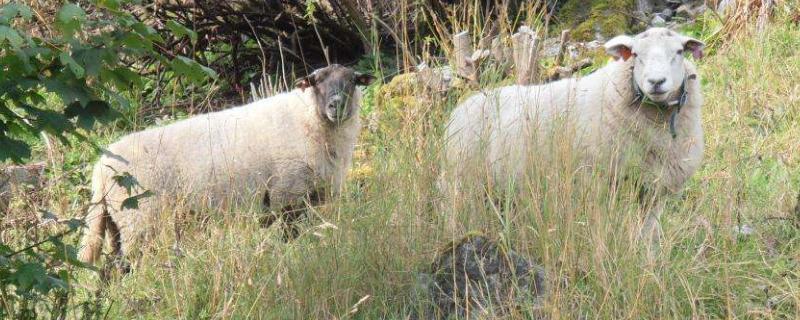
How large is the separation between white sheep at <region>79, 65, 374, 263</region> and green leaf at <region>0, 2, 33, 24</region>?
344 centimetres

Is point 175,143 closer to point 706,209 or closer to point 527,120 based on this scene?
point 527,120

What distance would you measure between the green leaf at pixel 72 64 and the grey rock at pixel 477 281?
1.51 meters

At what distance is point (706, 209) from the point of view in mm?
4773

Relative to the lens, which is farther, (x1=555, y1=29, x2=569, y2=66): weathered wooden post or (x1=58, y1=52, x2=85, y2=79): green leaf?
(x1=555, y1=29, x2=569, y2=66): weathered wooden post

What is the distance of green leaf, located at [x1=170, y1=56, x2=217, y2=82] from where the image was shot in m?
3.57

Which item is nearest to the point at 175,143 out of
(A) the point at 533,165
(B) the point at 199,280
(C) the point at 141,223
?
(C) the point at 141,223

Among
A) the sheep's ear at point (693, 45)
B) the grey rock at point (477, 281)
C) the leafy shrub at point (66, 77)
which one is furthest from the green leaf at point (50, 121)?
the sheep's ear at point (693, 45)

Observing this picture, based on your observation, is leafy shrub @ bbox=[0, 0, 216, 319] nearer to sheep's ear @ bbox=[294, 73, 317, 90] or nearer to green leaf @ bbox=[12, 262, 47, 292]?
green leaf @ bbox=[12, 262, 47, 292]

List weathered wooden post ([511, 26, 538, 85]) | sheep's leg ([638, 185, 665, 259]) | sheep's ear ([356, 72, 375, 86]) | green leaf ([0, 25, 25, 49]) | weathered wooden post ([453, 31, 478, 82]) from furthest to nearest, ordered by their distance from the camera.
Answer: sheep's ear ([356, 72, 375, 86])
weathered wooden post ([511, 26, 538, 85])
weathered wooden post ([453, 31, 478, 82])
sheep's leg ([638, 185, 665, 259])
green leaf ([0, 25, 25, 49])

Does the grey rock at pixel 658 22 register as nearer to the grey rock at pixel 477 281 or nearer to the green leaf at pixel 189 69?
the grey rock at pixel 477 281

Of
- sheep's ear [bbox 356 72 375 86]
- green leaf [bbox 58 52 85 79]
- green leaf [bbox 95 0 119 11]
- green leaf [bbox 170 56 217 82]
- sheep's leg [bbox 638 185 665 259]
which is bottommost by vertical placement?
sheep's leg [bbox 638 185 665 259]

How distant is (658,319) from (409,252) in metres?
1.08

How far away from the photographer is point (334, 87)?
6.71 m

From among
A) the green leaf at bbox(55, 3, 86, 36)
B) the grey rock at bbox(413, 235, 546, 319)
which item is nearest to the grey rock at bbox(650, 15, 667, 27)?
the grey rock at bbox(413, 235, 546, 319)
